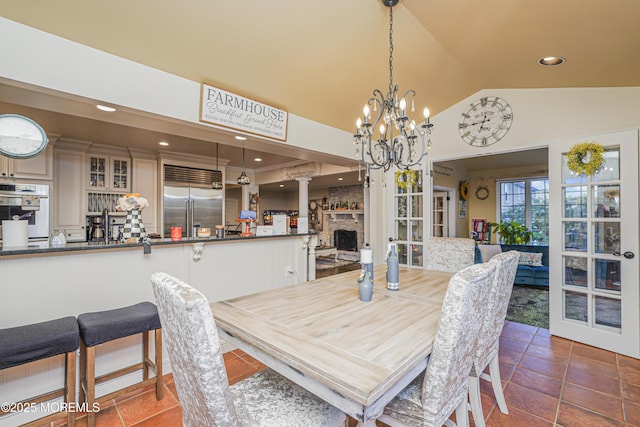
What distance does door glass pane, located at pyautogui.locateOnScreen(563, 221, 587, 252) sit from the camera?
2.95 meters

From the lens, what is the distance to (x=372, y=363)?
3.37 feet

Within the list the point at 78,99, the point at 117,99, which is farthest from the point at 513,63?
the point at 78,99

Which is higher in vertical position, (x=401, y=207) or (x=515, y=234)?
(x=401, y=207)

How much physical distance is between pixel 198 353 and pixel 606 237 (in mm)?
3670

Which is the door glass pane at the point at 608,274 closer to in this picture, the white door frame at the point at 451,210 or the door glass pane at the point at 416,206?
the door glass pane at the point at 416,206

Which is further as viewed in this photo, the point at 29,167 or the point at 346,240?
the point at 346,240

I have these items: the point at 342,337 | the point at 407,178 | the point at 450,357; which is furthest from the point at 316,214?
the point at 450,357

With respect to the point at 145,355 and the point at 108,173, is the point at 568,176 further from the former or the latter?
the point at 108,173

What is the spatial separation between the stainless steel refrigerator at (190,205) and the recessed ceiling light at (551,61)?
5252mm

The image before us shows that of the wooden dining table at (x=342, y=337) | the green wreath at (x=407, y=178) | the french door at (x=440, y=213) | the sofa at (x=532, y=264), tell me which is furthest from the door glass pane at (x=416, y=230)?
the french door at (x=440, y=213)

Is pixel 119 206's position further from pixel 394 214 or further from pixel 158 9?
pixel 394 214

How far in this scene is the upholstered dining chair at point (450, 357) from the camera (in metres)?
1.08

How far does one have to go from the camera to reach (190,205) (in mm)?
5457

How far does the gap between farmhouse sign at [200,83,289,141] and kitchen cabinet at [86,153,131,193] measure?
3.44 metres
